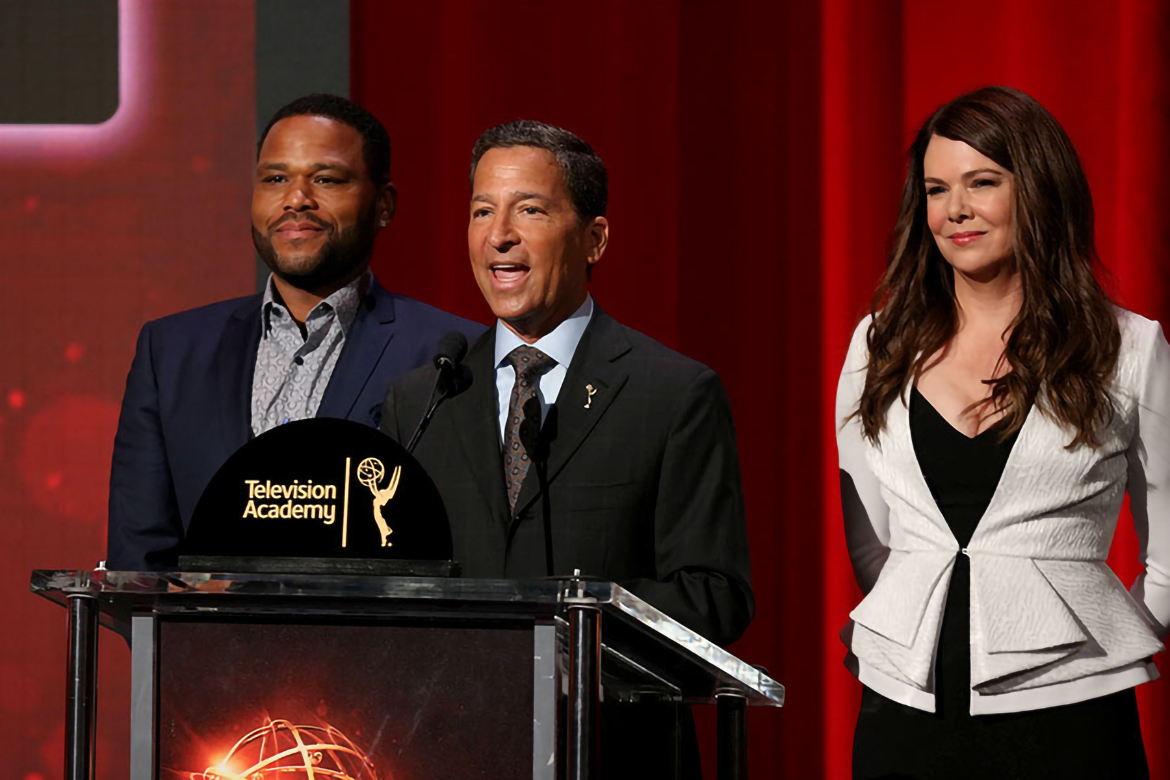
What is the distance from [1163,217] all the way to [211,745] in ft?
7.44

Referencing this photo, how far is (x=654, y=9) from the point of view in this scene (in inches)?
129

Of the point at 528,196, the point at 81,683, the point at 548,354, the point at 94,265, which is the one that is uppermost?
the point at 94,265

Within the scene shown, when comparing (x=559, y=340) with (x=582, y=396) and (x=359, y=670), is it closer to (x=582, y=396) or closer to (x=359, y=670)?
(x=582, y=396)

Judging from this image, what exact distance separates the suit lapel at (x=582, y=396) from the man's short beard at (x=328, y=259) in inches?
20.7

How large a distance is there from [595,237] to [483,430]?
365mm

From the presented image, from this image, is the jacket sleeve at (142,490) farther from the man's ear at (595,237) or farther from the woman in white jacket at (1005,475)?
the woman in white jacket at (1005,475)

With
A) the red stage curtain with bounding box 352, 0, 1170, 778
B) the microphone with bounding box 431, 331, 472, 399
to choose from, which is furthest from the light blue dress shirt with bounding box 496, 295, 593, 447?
the red stage curtain with bounding box 352, 0, 1170, 778

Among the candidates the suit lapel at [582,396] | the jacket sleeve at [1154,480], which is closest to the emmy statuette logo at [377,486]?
the suit lapel at [582,396]

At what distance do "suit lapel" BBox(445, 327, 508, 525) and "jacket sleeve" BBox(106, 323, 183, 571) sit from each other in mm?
611

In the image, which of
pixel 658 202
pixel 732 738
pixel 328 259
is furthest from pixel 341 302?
pixel 732 738

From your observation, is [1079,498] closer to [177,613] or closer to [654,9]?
[177,613]

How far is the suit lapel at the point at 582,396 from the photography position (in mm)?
1997

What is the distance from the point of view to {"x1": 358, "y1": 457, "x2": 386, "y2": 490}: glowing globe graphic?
156cm

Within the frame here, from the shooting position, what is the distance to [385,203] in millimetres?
2574
